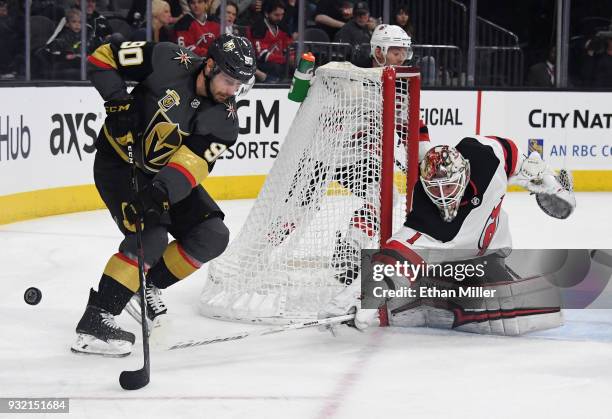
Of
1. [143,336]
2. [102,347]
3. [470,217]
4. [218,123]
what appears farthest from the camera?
[470,217]

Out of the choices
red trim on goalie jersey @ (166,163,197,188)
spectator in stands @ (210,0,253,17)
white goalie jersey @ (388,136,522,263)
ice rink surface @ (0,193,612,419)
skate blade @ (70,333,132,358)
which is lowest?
ice rink surface @ (0,193,612,419)

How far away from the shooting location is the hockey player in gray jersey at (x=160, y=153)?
3930 mm

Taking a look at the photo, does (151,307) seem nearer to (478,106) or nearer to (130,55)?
(130,55)

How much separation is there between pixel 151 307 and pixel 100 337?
513 millimetres

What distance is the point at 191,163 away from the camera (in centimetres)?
392

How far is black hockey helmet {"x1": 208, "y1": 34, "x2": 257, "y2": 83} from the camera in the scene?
3.92 meters

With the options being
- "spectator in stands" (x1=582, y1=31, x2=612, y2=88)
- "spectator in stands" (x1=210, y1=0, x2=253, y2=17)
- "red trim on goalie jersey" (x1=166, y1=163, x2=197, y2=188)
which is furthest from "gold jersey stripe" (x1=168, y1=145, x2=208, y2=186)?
"spectator in stands" (x1=582, y1=31, x2=612, y2=88)

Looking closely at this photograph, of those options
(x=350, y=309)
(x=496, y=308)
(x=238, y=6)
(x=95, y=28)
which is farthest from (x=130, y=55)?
(x=238, y=6)

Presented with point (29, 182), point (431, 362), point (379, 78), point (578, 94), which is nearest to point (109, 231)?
point (29, 182)

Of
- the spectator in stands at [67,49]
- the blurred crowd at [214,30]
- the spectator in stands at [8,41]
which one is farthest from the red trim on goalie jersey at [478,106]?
the spectator in stands at [8,41]

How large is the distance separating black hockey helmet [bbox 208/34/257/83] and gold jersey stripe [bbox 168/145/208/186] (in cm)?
29

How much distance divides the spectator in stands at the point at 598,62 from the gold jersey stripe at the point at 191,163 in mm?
6069

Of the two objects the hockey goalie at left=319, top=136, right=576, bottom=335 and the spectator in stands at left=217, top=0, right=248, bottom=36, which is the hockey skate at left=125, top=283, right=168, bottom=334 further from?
the spectator in stands at left=217, top=0, right=248, bottom=36

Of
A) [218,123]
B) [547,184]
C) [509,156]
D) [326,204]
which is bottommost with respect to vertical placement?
[326,204]
